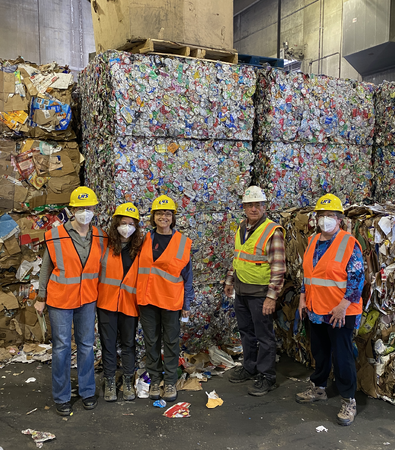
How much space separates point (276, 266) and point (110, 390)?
1944mm

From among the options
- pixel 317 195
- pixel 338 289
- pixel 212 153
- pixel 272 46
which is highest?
pixel 272 46

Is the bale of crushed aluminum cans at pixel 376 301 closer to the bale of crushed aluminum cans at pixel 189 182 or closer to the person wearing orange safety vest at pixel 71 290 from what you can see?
the bale of crushed aluminum cans at pixel 189 182

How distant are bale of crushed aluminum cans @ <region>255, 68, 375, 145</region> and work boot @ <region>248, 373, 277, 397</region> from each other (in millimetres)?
2688

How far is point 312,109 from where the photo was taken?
5.10 metres

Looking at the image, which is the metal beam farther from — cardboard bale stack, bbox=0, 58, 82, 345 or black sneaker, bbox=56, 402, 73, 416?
black sneaker, bbox=56, 402, 73, 416

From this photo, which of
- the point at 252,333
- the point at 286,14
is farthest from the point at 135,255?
the point at 286,14

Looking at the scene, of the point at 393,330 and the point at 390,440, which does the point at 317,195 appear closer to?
the point at 393,330

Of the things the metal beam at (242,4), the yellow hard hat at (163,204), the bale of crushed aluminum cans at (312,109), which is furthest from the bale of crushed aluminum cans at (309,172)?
the metal beam at (242,4)

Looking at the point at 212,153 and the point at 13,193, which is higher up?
the point at 212,153

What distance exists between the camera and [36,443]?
3127 millimetres

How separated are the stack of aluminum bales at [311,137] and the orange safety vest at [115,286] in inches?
81.5

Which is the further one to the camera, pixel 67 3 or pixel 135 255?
pixel 67 3

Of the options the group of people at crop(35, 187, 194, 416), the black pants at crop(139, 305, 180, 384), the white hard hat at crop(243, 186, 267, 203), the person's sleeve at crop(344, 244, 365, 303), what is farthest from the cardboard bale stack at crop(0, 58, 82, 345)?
the person's sleeve at crop(344, 244, 365, 303)

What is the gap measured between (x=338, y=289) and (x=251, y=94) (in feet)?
8.13
